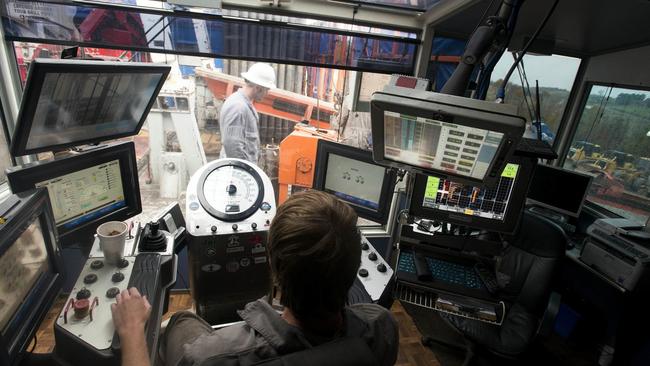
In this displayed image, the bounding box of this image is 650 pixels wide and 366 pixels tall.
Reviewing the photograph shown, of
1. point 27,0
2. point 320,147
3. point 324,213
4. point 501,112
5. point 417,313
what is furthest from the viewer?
point 417,313

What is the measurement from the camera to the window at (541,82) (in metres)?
2.79

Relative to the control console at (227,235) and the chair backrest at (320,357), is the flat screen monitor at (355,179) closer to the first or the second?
the control console at (227,235)

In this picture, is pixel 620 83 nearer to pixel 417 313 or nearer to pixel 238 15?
pixel 417 313

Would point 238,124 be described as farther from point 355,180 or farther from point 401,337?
point 401,337

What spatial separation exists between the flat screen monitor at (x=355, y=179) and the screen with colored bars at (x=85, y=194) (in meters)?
1.09

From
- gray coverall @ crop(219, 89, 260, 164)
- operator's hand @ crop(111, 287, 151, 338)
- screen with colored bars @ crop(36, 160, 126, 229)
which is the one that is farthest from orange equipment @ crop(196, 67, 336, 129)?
operator's hand @ crop(111, 287, 151, 338)

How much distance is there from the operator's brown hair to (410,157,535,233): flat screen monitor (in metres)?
1.23

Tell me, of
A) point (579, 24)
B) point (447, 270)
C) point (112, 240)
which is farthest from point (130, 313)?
point (579, 24)

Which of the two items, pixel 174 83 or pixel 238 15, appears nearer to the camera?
pixel 238 15

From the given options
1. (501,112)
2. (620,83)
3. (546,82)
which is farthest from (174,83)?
(620,83)

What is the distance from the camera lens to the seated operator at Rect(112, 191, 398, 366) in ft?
2.36

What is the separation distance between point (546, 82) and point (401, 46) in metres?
1.50

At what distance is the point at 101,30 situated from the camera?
195 centimetres

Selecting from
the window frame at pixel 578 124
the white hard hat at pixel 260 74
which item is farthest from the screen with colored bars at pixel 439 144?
the window frame at pixel 578 124
